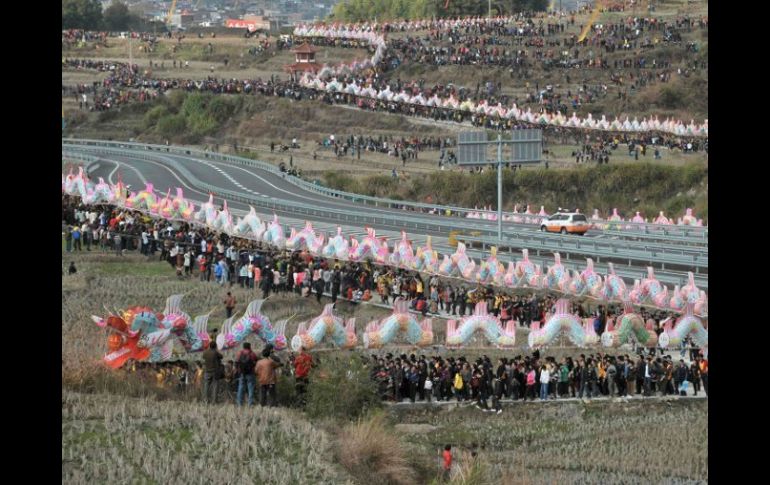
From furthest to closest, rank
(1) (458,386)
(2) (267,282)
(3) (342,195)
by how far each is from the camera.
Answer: (3) (342,195) → (2) (267,282) → (1) (458,386)

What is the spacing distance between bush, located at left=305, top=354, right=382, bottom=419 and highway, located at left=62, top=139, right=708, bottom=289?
18007mm

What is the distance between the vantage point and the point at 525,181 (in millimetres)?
84938

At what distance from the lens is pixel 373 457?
24656mm

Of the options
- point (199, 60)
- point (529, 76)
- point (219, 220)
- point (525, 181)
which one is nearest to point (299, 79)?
point (529, 76)

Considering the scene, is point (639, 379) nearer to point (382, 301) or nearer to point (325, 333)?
point (325, 333)

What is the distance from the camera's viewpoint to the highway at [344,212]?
52.3m

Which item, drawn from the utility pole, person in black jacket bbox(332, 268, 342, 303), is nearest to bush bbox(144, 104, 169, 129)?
the utility pole

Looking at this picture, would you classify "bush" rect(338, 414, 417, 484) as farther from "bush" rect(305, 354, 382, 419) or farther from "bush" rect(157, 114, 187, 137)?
"bush" rect(157, 114, 187, 137)

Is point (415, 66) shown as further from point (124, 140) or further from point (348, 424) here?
point (348, 424)

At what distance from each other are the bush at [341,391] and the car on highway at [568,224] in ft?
114

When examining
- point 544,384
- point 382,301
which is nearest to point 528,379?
point 544,384

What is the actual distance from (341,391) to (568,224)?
36.3 metres
